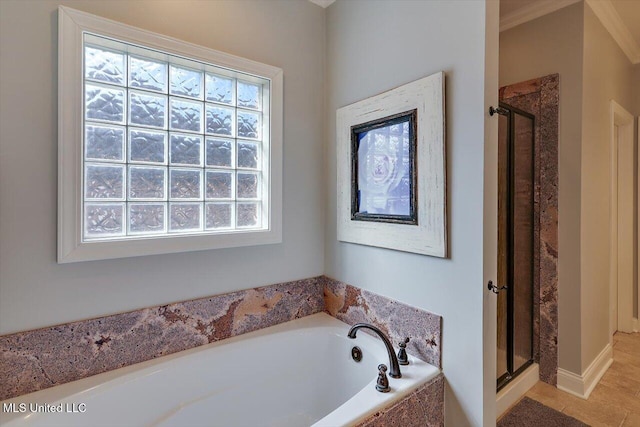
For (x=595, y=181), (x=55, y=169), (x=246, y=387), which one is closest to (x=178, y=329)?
(x=246, y=387)

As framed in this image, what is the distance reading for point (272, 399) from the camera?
1.75 meters

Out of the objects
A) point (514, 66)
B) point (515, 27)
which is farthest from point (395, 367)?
point (515, 27)

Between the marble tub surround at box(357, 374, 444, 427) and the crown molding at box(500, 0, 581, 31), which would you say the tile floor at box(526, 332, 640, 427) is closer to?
the marble tub surround at box(357, 374, 444, 427)

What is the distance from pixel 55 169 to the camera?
1.32 metres

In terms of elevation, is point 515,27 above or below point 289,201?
above

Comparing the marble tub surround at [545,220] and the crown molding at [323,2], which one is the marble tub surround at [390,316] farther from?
the crown molding at [323,2]

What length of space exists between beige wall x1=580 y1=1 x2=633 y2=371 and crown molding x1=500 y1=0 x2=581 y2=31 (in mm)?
183

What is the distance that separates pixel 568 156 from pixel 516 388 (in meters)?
1.66

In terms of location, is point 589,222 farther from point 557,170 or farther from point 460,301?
point 460,301

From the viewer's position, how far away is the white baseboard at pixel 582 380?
2113mm

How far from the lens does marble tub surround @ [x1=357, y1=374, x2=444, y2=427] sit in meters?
1.20

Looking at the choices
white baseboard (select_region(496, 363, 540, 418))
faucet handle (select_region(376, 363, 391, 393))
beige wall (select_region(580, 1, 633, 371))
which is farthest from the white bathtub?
beige wall (select_region(580, 1, 633, 371))

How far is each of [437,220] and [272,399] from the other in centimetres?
135

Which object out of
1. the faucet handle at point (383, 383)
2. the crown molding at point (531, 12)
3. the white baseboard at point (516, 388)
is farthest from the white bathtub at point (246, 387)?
the crown molding at point (531, 12)
